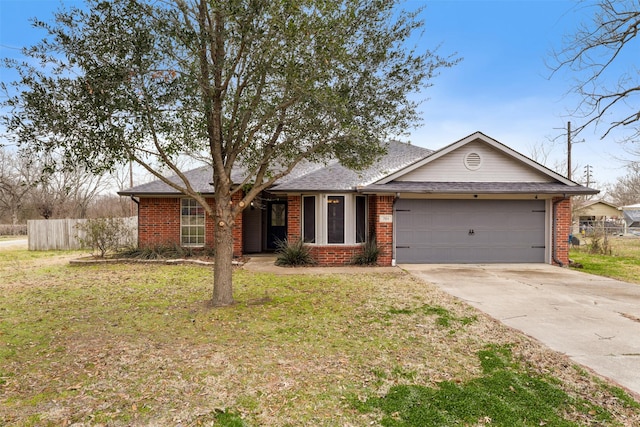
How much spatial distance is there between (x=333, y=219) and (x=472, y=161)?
15.9 ft

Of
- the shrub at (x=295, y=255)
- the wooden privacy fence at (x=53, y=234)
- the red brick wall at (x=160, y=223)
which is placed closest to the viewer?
the shrub at (x=295, y=255)

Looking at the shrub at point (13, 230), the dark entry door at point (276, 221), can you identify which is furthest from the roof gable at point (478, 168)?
the shrub at point (13, 230)

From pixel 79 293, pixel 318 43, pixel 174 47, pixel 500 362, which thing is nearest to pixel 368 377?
pixel 500 362

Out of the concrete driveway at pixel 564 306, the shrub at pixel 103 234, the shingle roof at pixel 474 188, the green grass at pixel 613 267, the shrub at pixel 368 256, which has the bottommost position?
the green grass at pixel 613 267

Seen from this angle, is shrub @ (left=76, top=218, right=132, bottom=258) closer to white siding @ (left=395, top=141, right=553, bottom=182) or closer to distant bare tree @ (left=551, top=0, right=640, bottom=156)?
white siding @ (left=395, top=141, right=553, bottom=182)

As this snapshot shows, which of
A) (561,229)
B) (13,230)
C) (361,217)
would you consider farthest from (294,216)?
(13,230)

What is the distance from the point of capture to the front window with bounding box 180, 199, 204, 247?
13.1 m

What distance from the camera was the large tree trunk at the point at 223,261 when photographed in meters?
6.12

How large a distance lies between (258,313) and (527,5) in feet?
32.4

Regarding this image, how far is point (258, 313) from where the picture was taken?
5949 mm

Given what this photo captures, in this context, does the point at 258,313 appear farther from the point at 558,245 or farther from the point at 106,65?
the point at 558,245

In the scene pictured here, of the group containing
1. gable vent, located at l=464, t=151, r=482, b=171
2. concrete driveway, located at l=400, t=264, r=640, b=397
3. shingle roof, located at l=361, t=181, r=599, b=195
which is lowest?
concrete driveway, located at l=400, t=264, r=640, b=397

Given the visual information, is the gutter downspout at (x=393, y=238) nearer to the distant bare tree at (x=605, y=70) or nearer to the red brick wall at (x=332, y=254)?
the red brick wall at (x=332, y=254)

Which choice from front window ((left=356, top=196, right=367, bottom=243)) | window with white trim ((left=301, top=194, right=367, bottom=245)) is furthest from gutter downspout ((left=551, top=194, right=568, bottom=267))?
window with white trim ((left=301, top=194, right=367, bottom=245))
